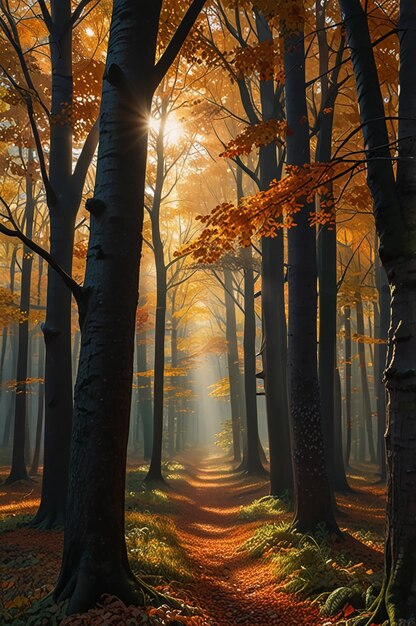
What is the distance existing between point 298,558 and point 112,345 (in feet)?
12.3

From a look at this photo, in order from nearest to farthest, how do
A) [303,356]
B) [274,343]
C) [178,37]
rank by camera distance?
[178,37] → [303,356] → [274,343]

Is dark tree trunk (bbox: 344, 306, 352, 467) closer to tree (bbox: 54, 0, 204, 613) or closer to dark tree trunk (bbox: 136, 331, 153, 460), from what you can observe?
dark tree trunk (bbox: 136, 331, 153, 460)

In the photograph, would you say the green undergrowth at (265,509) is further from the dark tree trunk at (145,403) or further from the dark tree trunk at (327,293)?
the dark tree trunk at (145,403)

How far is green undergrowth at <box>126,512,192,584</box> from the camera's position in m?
4.71

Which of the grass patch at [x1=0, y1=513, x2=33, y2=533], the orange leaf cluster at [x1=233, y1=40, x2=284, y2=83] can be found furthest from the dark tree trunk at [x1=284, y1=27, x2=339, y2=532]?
the grass patch at [x1=0, y1=513, x2=33, y2=533]

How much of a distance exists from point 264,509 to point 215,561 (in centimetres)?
280

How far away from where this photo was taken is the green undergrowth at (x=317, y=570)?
4.07m

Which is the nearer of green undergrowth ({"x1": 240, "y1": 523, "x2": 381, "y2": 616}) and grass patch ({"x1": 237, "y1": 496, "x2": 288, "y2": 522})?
green undergrowth ({"x1": 240, "y1": 523, "x2": 381, "y2": 616})

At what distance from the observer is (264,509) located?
9078 millimetres

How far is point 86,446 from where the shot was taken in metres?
3.32

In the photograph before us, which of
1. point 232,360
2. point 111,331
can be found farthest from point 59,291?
point 232,360

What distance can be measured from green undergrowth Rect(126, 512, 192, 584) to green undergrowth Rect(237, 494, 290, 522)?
197 cm

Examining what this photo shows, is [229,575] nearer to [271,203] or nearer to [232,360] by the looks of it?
[271,203]

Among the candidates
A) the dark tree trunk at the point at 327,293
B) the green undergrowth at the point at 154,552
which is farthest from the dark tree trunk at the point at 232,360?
the green undergrowth at the point at 154,552
